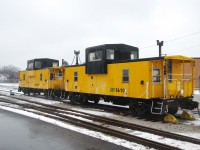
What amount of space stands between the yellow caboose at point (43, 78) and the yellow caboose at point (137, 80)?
6749 mm

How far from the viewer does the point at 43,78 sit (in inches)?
1006

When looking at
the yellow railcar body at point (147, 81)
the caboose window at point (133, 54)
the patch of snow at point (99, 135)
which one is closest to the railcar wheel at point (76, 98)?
the yellow railcar body at point (147, 81)

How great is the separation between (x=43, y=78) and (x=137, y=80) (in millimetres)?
14549

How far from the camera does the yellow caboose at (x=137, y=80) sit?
40.3ft

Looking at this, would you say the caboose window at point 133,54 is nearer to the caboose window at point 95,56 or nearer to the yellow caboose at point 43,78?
the caboose window at point 95,56

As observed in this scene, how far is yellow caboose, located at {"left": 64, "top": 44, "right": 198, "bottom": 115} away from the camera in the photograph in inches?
484

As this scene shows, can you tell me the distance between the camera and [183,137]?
845cm

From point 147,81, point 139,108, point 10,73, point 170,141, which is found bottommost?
point 170,141

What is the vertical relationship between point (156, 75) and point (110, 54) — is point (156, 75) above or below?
below

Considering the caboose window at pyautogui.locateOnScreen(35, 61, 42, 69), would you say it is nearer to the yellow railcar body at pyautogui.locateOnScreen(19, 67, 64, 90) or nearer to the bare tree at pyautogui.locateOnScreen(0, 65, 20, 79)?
the yellow railcar body at pyautogui.locateOnScreen(19, 67, 64, 90)

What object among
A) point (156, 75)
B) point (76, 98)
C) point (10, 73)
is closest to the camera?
point (156, 75)

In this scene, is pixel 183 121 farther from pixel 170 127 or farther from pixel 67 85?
pixel 67 85

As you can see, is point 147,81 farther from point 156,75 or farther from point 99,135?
point 99,135

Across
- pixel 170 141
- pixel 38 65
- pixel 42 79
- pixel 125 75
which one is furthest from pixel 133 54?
pixel 38 65
